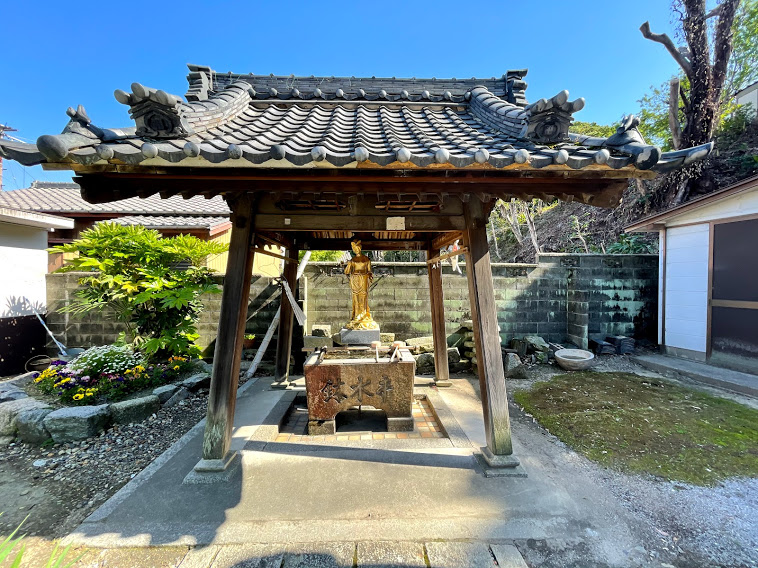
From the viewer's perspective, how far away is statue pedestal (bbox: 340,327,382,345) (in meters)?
4.67

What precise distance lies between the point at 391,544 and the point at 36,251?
9.87m

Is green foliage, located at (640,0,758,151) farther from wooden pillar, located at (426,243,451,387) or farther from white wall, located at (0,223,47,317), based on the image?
white wall, located at (0,223,47,317)

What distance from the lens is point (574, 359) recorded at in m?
7.17

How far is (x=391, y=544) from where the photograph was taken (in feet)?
7.55

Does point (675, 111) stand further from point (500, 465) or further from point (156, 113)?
point (156, 113)

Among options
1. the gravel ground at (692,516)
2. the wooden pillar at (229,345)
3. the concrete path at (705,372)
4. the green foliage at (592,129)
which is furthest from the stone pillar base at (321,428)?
the green foliage at (592,129)

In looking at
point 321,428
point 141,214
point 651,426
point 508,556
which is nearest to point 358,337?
point 321,428

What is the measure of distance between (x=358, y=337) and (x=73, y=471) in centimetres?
375

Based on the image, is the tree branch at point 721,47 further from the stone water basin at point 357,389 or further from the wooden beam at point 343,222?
the stone water basin at point 357,389

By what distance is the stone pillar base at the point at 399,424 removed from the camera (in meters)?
4.15

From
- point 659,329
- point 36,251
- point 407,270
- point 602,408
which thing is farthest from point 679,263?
point 36,251

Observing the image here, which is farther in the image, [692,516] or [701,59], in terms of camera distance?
[701,59]

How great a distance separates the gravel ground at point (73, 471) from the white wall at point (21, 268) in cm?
408

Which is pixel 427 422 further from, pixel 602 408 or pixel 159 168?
pixel 159 168
